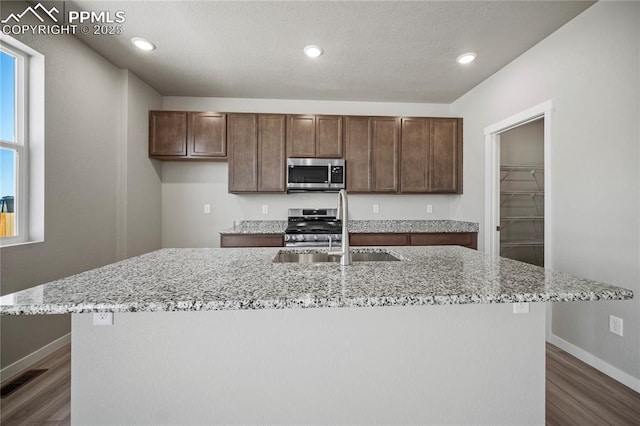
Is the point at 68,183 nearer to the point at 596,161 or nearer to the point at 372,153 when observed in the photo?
the point at 372,153

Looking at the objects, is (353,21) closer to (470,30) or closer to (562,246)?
(470,30)

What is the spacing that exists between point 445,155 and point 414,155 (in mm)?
412

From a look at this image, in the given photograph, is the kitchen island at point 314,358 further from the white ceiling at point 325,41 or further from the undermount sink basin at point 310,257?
the white ceiling at point 325,41

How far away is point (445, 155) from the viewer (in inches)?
160

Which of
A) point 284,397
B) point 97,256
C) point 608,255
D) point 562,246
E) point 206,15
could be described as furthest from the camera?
point 97,256

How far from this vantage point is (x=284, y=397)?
126cm

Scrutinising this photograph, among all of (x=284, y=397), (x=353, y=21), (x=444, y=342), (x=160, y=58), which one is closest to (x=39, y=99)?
(x=160, y=58)

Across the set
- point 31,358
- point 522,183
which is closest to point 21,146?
point 31,358

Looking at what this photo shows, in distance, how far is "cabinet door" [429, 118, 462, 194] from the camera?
405 centimetres

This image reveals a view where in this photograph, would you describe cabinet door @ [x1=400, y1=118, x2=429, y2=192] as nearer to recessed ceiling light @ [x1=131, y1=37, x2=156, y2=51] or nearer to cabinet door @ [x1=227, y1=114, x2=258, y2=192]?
cabinet door @ [x1=227, y1=114, x2=258, y2=192]

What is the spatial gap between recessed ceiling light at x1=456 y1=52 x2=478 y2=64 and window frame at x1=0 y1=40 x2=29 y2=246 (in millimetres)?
3531

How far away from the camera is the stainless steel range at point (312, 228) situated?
3650mm

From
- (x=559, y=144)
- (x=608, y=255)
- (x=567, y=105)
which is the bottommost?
(x=608, y=255)

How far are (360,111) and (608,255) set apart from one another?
9.95 feet
